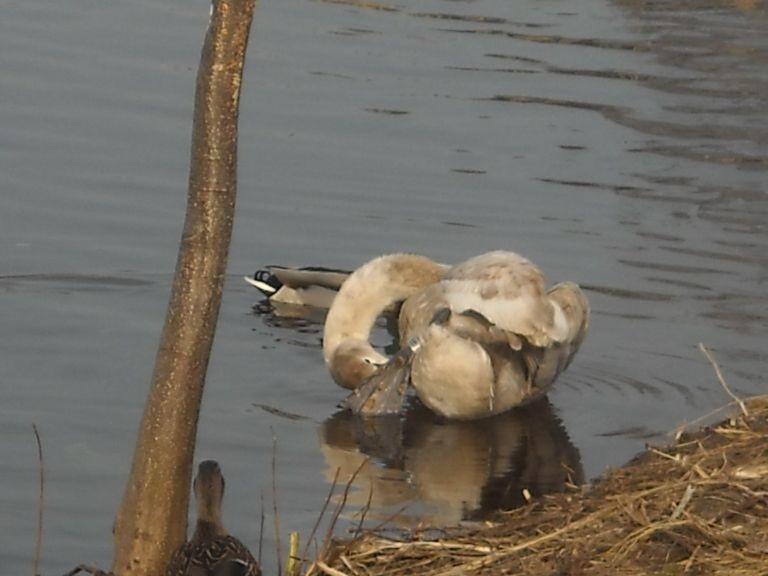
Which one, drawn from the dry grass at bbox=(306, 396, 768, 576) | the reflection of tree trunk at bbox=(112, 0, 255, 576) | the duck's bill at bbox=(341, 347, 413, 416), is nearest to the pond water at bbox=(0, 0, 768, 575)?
the duck's bill at bbox=(341, 347, 413, 416)

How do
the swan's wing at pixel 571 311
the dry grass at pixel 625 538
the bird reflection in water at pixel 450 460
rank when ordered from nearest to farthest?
the dry grass at pixel 625 538, the bird reflection in water at pixel 450 460, the swan's wing at pixel 571 311

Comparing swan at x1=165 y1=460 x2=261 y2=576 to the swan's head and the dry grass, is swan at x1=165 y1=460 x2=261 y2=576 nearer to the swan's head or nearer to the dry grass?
the dry grass

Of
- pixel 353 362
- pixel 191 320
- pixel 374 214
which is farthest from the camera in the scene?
Result: pixel 374 214

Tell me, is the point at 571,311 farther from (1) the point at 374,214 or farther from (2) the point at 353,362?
(1) the point at 374,214

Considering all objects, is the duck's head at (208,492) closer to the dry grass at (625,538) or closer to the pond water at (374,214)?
the pond water at (374,214)

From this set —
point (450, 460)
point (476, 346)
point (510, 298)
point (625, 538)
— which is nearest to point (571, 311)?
point (510, 298)

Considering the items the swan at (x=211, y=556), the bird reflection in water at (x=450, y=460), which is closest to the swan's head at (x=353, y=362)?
the bird reflection in water at (x=450, y=460)

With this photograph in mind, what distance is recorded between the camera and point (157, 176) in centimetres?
1423

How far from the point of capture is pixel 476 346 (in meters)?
10.3

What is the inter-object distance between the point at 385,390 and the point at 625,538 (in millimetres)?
3624

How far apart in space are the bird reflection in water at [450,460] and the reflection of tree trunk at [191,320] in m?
1.64

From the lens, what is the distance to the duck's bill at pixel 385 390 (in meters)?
10.3

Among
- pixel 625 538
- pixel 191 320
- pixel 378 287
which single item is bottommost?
pixel 378 287

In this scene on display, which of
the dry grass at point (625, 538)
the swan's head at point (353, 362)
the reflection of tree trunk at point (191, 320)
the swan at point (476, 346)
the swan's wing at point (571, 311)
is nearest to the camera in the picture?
the dry grass at point (625, 538)
